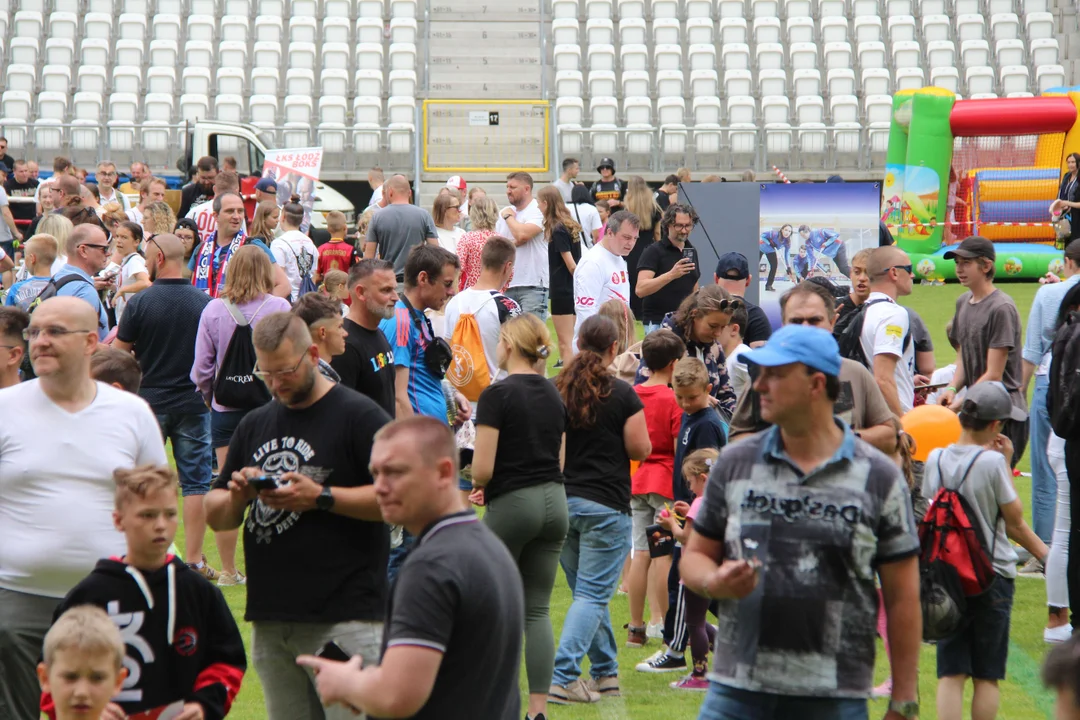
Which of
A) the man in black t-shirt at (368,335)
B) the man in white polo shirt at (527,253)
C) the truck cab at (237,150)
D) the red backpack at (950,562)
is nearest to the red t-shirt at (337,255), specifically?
the man in white polo shirt at (527,253)

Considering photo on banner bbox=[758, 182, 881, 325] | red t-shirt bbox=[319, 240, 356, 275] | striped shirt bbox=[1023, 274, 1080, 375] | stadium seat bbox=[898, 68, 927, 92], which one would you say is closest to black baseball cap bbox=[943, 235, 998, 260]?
striped shirt bbox=[1023, 274, 1080, 375]

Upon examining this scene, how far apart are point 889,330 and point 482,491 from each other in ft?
6.88

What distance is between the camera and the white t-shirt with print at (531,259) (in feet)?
37.8

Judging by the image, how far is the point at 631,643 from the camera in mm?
6340

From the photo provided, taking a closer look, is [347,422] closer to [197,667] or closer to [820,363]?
[197,667]

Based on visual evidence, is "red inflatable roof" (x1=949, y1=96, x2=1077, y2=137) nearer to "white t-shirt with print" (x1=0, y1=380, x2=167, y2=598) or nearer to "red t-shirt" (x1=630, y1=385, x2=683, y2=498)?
"red t-shirt" (x1=630, y1=385, x2=683, y2=498)

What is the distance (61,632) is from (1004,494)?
3.24 meters

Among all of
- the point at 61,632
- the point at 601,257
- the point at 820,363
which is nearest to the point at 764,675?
the point at 820,363

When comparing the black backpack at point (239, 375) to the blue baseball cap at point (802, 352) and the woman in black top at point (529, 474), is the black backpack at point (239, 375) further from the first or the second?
the blue baseball cap at point (802, 352)

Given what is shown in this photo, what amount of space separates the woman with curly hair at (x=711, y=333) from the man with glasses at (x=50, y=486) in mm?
2965

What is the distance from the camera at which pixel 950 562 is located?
4637 millimetres

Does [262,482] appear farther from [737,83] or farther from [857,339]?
[737,83]

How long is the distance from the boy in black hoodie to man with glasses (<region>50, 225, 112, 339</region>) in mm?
3791

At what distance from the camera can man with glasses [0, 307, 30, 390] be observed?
Result: 15.3 ft
